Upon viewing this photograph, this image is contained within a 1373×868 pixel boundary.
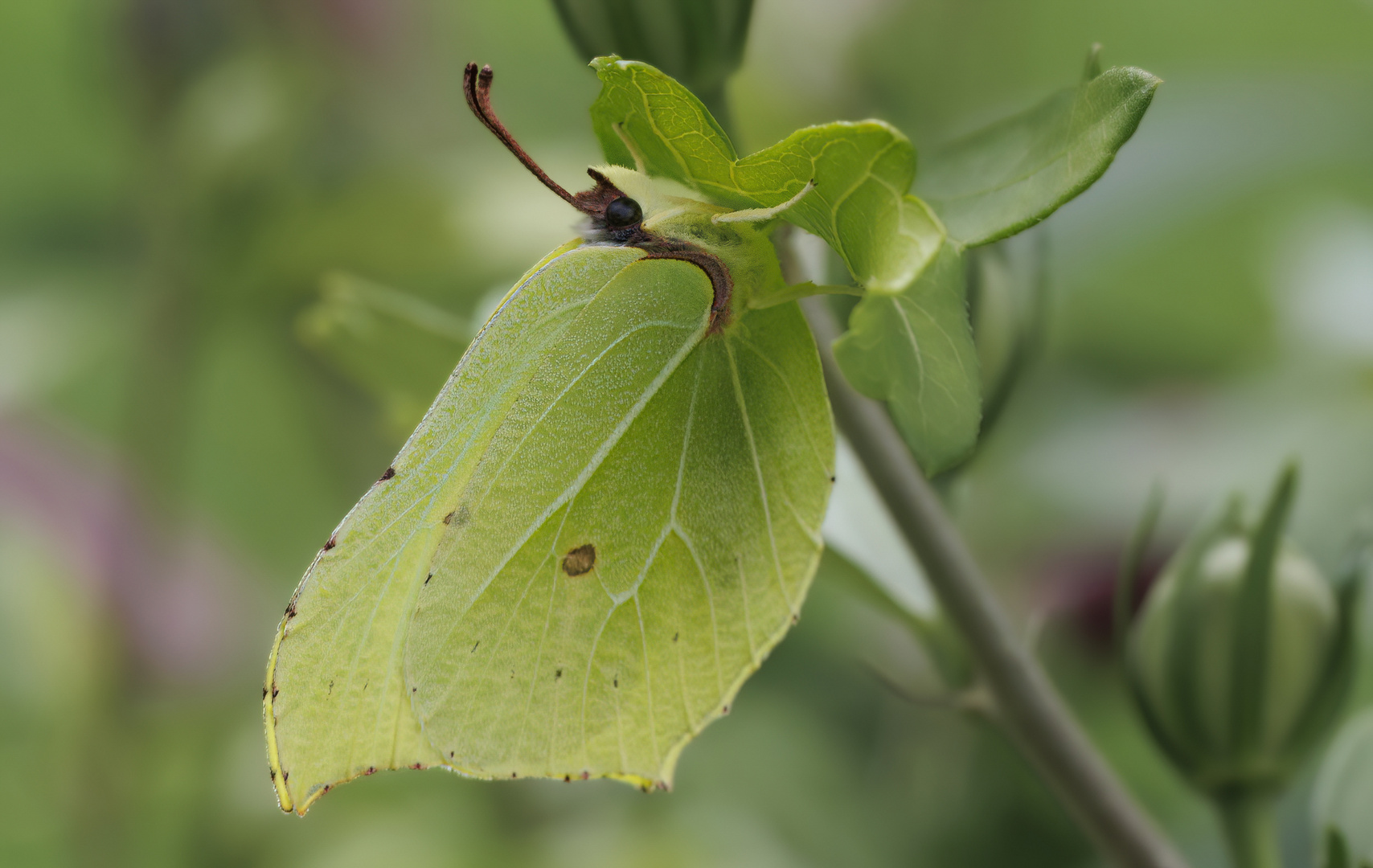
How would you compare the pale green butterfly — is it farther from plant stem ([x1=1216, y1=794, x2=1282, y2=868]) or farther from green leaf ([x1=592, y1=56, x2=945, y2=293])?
plant stem ([x1=1216, y1=794, x2=1282, y2=868])

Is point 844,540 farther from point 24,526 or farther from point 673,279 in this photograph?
point 24,526

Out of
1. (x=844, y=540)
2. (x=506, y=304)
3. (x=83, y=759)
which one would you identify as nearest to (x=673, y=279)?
(x=506, y=304)

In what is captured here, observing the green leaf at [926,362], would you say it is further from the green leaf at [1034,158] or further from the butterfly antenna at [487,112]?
the butterfly antenna at [487,112]

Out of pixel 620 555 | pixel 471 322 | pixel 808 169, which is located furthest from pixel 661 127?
pixel 471 322

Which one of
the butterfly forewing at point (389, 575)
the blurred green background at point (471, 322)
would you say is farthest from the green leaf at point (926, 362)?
the blurred green background at point (471, 322)

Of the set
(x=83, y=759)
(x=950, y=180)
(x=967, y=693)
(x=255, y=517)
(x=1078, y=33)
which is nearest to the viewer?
(x=950, y=180)

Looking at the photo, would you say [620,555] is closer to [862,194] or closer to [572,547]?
[572,547]
